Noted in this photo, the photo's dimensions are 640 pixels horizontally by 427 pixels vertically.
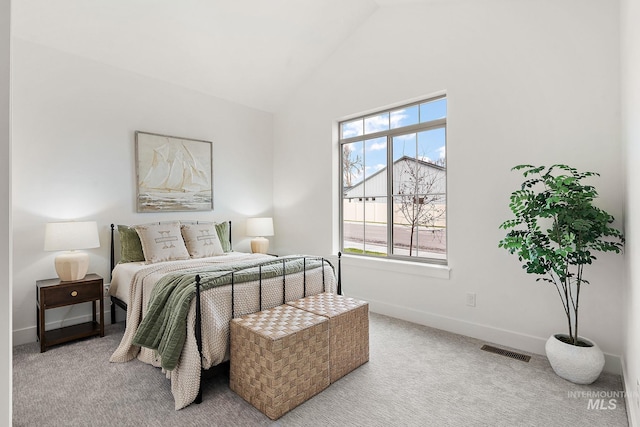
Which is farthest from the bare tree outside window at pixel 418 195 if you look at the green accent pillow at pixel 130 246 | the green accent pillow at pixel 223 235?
the green accent pillow at pixel 130 246

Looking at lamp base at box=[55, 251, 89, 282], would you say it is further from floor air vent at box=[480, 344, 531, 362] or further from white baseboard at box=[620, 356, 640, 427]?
white baseboard at box=[620, 356, 640, 427]

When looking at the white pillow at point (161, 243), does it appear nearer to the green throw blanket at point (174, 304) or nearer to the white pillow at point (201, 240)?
the white pillow at point (201, 240)

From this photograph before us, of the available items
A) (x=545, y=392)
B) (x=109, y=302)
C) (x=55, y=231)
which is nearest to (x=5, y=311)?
(x=55, y=231)

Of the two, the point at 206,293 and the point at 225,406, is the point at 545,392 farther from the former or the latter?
the point at 206,293

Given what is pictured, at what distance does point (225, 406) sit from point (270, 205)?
331 cm

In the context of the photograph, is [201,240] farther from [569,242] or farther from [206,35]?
[569,242]

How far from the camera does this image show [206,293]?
217 centimetres

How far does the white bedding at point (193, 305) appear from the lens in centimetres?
206

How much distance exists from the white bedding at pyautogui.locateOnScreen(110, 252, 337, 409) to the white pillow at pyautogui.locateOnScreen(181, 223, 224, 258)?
1.01 feet

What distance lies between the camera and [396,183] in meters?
3.87

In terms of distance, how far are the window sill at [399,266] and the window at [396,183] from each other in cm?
15

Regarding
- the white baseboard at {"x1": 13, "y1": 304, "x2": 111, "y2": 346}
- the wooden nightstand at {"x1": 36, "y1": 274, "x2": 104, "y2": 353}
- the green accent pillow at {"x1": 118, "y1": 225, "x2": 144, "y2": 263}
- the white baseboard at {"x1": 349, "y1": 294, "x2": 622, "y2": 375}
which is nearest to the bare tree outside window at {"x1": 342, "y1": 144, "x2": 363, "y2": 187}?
the white baseboard at {"x1": 349, "y1": 294, "x2": 622, "y2": 375}

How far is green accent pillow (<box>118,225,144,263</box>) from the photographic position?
3398 millimetres

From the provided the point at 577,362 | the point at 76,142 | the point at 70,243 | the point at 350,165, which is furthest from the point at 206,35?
the point at 577,362
